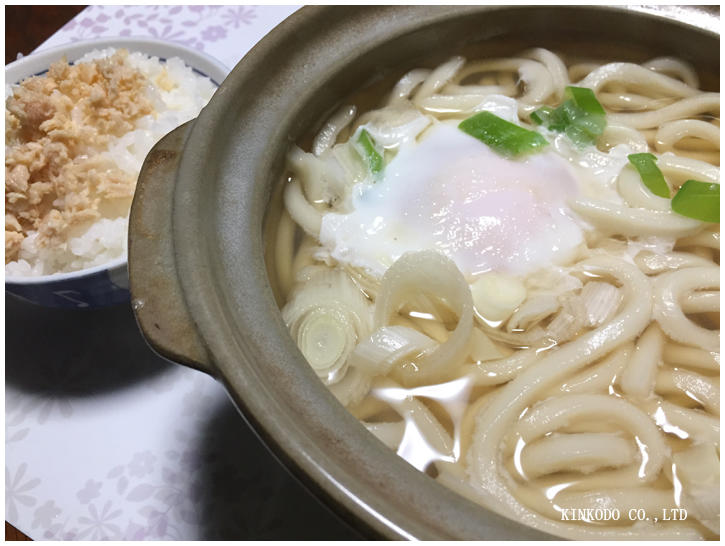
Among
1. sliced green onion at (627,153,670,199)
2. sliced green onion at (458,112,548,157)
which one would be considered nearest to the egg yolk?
sliced green onion at (458,112,548,157)

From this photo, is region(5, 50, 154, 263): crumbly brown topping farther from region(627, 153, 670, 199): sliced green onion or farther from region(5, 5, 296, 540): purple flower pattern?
region(627, 153, 670, 199): sliced green onion

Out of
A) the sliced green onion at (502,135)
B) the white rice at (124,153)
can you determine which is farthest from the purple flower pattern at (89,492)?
the sliced green onion at (502,135)

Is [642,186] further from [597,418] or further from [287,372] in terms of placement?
[287,372]

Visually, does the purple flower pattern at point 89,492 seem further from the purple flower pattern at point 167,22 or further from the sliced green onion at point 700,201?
the purple flower pattern at point 167,22

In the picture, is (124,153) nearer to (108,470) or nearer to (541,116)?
(108,470)

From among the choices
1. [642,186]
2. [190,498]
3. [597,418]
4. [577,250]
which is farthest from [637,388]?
[190,498]

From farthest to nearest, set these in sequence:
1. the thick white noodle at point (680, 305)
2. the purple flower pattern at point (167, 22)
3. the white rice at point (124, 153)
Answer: the purple flower pattern at point (167, 22), the white rice at point (124, 153), the thick white noodle at point (680, 305)
